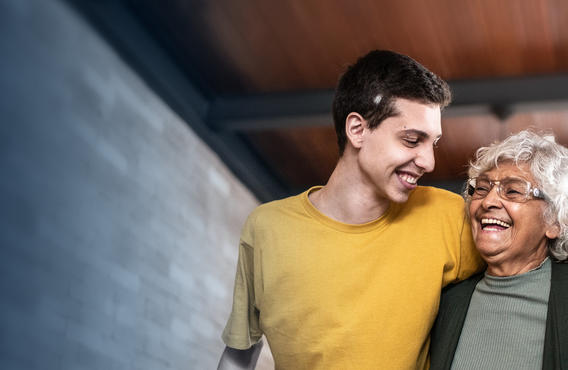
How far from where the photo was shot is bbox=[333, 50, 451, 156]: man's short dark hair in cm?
229

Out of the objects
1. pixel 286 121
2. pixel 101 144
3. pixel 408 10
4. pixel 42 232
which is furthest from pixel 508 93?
pixel 42 232

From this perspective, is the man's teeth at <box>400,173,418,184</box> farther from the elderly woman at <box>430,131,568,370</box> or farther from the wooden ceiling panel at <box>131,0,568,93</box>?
the wooden ceiling panel at <box>131,0,568,93</box>

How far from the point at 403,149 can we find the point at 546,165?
427mm

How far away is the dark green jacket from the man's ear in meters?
0.55

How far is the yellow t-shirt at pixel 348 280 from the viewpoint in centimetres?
214

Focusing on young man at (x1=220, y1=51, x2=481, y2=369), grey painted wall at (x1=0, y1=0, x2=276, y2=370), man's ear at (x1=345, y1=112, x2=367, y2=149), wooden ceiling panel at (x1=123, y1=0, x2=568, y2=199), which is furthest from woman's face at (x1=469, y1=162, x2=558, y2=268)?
grey painted wall at (x1=0, y1=0, x2=276, y2=370)

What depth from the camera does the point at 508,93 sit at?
5043 millimetres

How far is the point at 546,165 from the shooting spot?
218 centimetres

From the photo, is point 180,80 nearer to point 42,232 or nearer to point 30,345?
point 42,232

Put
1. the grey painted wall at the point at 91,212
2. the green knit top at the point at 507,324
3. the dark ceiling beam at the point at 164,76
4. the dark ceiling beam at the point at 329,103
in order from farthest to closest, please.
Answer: the dark ceiling beam at the point at 329,103 < the dark ceiling beam at the point at 164,76 < the grey painted wall at the point at 91,212 < the green knit top at the point at 507,324

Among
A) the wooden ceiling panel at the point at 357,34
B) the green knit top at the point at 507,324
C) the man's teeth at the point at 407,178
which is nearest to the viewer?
the green knit top at the point at 507,324

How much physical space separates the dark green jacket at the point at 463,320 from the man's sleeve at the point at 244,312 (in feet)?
1.89

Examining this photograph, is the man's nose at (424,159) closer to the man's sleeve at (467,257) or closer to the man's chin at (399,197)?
the man's chin at (399,197)

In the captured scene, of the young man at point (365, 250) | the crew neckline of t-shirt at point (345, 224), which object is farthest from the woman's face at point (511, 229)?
the crew neckline of t-shirt at point (345, 224)
